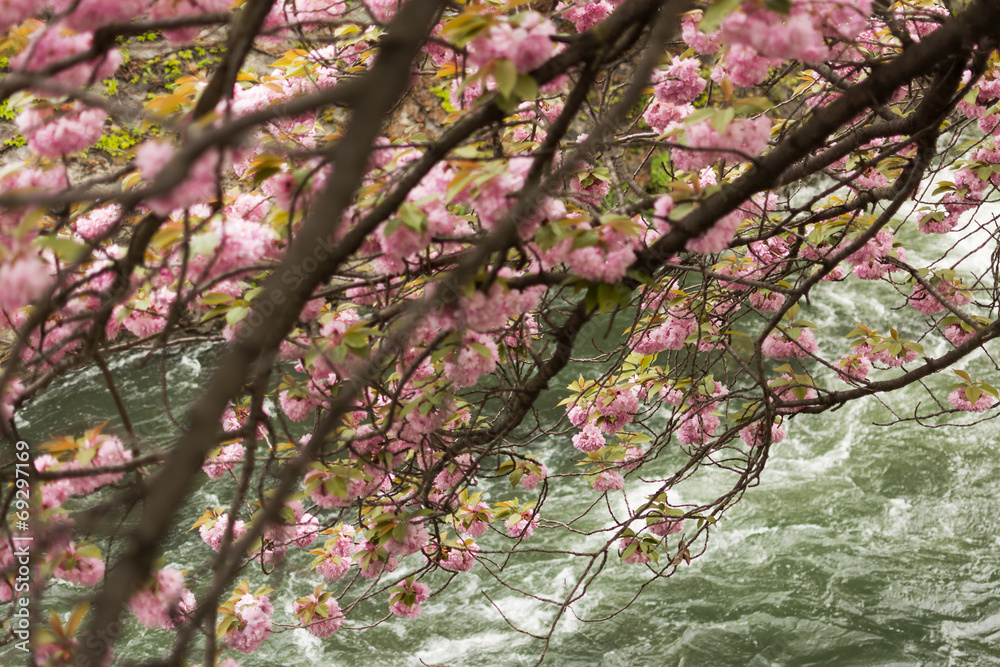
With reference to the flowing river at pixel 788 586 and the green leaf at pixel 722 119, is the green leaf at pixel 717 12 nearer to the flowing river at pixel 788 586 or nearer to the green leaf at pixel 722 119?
the green leaf at pixel 722 119

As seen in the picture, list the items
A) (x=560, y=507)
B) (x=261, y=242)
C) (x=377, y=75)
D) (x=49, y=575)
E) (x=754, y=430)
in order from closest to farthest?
1. (x=377, y=75)
2. (x=261, y=242)
3. (x=49, y=575)
4. (x=754, y=430)
5. (x=560, y=507)

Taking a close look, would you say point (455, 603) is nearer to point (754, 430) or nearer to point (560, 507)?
point (560, 507)

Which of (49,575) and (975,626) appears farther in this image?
(975,626)

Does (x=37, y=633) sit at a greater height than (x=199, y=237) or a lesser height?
lesser

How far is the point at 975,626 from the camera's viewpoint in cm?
396

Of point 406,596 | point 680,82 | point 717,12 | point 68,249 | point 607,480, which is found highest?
point 680,82

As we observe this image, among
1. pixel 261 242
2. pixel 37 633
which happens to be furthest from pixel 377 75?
pixel 37 633

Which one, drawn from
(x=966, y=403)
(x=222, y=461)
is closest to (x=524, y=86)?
(x=222, y=461)

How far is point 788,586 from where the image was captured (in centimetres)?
437

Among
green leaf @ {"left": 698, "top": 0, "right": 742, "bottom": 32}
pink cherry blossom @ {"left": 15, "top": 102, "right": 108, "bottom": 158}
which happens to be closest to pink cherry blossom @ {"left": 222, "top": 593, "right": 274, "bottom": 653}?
pink cherry blossom @ {"left": 15, "top": 102, "right": 108, "bottom": 158}

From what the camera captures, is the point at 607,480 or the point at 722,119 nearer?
the point at 722,119

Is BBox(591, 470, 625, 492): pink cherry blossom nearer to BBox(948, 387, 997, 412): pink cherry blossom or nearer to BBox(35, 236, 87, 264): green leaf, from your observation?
BBox(948, 387, 997, 412): pink cherry blossom

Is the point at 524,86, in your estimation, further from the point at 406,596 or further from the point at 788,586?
the point at 788,586

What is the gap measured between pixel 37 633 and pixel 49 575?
0.33 meters
